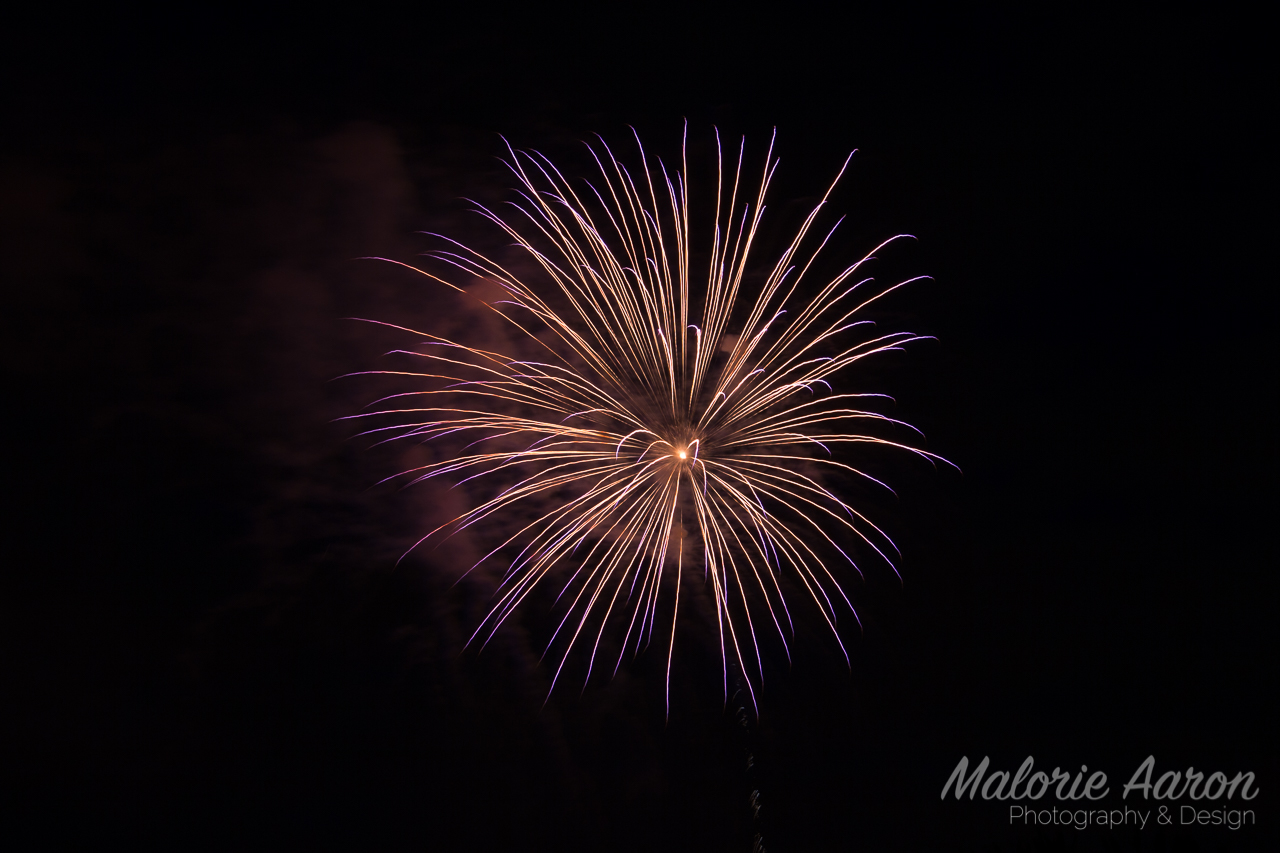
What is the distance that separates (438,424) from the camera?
553 inches

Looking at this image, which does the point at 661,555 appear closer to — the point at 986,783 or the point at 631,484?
the point at 631,484

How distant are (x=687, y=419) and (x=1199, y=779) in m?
19.4

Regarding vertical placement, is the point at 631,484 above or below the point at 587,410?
below

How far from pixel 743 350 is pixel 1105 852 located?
47.3 ft

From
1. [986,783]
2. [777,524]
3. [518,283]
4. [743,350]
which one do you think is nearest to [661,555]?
[777,524]

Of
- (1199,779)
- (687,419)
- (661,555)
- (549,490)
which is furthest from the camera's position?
(1199,779)

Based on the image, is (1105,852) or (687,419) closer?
(687,419)

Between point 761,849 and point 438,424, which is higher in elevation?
point 438,424

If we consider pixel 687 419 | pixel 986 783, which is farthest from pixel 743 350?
pixel 986 783

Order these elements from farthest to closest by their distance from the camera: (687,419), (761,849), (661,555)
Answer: (761,849), (661,555), (687,419)

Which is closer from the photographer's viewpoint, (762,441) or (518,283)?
(762,441)

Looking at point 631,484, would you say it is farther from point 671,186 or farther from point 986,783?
point 986,783

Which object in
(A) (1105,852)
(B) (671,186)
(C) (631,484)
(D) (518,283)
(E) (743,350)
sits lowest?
(A) (1105,852)

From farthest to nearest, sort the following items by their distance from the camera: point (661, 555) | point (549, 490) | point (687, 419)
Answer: point (549, 490) < point (661, 555) < point (687, 419)
